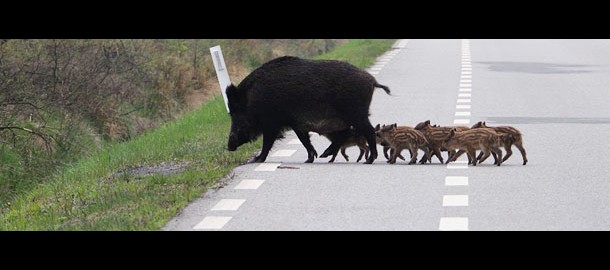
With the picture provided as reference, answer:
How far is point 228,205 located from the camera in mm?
12305

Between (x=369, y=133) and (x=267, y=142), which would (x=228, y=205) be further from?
(x=369, y=133)

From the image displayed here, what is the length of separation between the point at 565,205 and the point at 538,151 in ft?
13.7

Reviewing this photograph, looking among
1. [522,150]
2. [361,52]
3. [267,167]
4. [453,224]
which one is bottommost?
[361,52]

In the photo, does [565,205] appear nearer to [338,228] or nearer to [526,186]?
[526,186]

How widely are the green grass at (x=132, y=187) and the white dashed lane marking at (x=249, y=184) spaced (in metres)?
0.29

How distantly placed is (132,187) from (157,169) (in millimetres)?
1610

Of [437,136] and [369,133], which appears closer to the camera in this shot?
[437,136]

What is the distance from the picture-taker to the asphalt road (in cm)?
1139

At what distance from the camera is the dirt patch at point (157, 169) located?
49.0ft

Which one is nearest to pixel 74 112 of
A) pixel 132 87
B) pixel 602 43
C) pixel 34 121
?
pixel 34 121

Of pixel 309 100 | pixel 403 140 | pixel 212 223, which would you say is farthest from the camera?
pixel 309 100

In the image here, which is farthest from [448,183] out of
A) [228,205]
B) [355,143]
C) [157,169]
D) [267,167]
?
[157,169]

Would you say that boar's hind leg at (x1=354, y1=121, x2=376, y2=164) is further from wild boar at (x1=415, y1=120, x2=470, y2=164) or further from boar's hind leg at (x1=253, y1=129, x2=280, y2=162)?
boar's hind leg at (x1=253, y1=129, x2=280, y2=162)

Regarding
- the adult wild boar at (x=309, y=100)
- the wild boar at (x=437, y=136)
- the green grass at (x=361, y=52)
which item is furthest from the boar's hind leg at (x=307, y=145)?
the green grass at (x=361, y=52)
